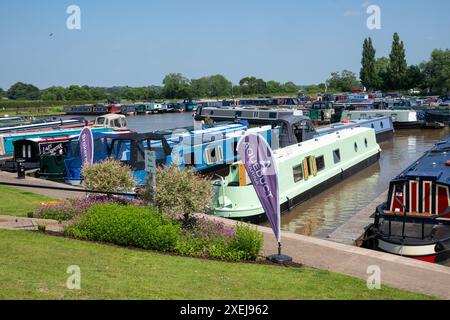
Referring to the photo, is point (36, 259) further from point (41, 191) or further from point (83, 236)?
point (41, 191)

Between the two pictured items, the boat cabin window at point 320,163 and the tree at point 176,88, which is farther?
the tree at point 176,88

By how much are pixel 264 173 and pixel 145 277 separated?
3537mm

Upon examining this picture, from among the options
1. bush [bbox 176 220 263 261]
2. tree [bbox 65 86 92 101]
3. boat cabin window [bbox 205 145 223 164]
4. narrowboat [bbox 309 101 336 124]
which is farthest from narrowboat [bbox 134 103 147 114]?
bush [bbox 176 220 263 261]

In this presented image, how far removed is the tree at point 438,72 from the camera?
103m

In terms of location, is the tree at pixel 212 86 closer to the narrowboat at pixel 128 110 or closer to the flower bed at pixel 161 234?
the narrowboat at pixel 128 110

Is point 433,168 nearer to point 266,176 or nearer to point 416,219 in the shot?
point 416,219

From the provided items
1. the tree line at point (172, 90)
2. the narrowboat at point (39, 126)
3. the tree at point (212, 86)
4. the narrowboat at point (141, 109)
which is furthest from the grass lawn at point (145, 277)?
the tree at point (212, 86)

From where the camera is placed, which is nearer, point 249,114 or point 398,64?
point 249,114

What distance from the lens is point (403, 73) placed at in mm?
114750

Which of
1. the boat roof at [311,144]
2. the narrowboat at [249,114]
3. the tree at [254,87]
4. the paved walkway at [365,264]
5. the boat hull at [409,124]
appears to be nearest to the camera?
the paved walkway at [365,264]

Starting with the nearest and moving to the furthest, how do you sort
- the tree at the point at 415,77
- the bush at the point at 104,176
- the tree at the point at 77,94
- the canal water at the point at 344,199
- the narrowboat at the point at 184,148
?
the bush at the point at 104,176
the canal water at the point at 344,199
the narrowboat at the point at 184,148
the tree at the point at 415,77
the tree at the point at 77,94

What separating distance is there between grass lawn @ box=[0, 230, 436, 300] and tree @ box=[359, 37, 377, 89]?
4751 inches

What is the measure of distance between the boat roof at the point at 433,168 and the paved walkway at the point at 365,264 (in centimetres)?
398

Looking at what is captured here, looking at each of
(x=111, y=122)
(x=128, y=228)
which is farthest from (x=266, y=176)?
(x=111, y=122)
